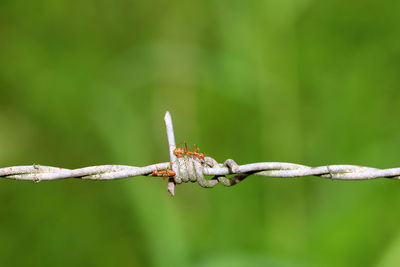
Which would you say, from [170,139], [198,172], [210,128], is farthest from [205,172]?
[210,128]

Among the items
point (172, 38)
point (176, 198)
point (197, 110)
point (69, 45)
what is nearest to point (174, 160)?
point (176, 198)

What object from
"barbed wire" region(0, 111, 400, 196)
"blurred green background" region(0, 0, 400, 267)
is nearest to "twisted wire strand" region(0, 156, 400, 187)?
"barbed wire" region(0, 111, 400, 196)

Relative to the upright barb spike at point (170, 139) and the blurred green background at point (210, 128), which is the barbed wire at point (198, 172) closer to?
the upright barb spike at point (170, 139)

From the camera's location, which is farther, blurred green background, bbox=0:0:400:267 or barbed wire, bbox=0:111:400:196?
blurred green background, bbox=0:0:400:267

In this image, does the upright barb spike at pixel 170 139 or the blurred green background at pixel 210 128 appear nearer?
the upright barb spike at pixel 170 139

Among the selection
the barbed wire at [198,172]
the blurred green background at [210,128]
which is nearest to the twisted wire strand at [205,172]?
the barbed wire at [198,172]

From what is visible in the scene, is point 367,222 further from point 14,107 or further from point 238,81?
point 14,107

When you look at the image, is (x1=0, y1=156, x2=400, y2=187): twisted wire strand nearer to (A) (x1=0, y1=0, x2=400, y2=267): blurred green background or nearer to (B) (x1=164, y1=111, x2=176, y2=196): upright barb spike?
(B) (x1=164, y1=111, x2=176, y2=196): upright barb spike
